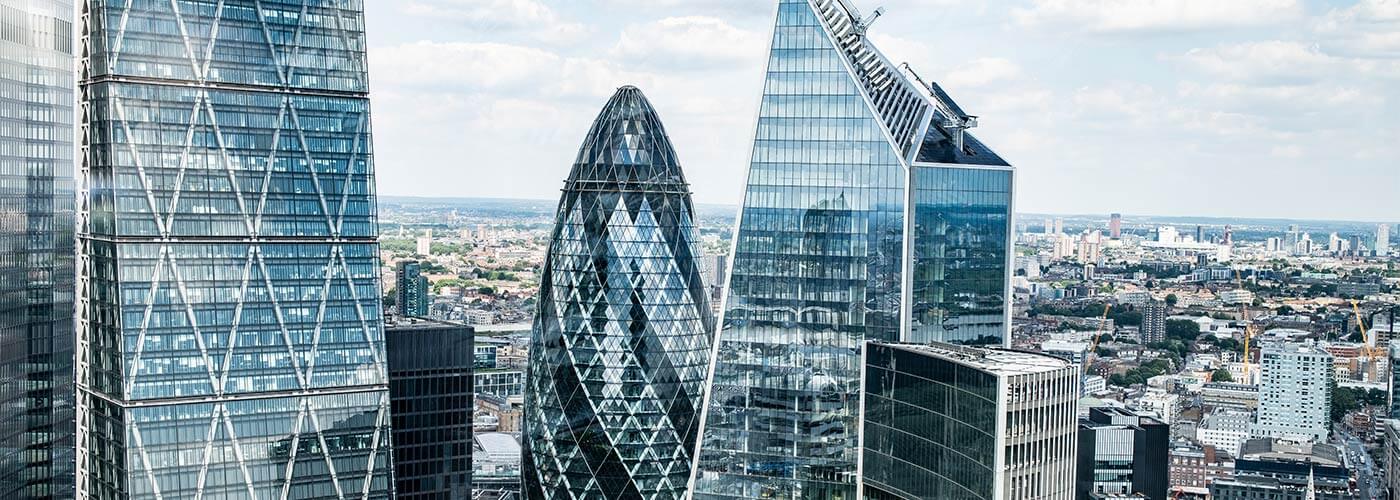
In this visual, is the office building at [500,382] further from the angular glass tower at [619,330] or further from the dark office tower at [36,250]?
the dark office tower at [36,250]

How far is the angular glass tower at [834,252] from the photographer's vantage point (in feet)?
244

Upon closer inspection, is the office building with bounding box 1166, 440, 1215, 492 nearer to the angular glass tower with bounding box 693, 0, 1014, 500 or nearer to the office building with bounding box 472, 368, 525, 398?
the office building with bounding box 472, 368, 525, 398

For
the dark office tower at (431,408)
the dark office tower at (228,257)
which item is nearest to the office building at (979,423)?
the dark office tower at (228,257)

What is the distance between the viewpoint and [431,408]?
10338 centimetres

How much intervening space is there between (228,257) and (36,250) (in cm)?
1580

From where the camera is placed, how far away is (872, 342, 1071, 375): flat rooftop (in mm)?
57781

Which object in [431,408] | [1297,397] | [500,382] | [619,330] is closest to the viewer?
[619,330]

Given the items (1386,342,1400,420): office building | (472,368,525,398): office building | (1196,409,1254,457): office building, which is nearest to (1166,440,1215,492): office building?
(1196,409,1254,457): office building

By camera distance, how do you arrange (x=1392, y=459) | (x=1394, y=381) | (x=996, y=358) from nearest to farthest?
(x=996, y=358)
(x=1392, y=459)
(x=1394, y=381)

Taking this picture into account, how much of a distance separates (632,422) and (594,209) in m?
14.6

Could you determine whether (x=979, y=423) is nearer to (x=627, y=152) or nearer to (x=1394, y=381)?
(x=627, y=152)

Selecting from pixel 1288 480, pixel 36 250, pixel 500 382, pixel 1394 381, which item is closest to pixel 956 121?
pixel 36 250

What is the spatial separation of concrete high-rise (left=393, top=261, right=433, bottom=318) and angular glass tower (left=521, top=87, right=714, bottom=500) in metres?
70.5

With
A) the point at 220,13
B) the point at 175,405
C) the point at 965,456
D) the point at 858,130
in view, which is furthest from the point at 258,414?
the point at 965,456
